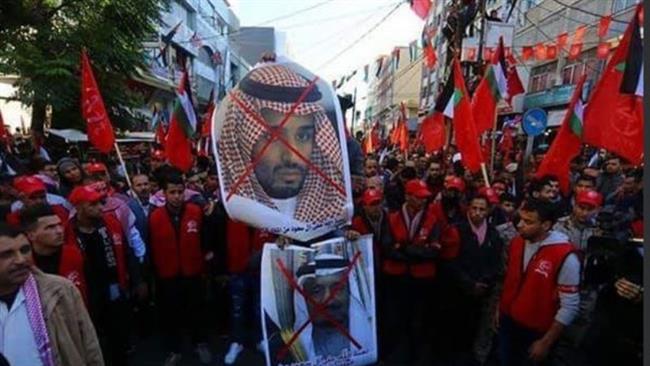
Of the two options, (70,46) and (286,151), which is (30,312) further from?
(70,46)

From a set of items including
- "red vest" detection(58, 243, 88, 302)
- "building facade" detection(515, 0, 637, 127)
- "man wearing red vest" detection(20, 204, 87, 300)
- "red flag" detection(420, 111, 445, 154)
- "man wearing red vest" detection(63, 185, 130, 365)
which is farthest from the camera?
"building facade" detection(515, 0, 637, 127)

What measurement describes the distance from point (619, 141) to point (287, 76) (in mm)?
3251

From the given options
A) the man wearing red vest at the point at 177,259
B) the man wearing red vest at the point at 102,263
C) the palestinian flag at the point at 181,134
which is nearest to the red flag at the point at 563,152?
the man wearing red vest at the point at 177,259

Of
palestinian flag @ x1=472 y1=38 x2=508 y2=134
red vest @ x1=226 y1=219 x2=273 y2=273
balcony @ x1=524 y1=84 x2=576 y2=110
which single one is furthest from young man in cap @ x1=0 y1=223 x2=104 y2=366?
balcony @ x1=524 y1=84 x2=576 y2=110

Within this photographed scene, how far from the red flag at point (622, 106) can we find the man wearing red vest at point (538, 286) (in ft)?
6.14

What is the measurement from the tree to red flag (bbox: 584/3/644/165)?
10.7m

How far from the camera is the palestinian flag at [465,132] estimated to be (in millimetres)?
7223

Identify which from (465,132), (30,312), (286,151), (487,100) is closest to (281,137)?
(286,151)

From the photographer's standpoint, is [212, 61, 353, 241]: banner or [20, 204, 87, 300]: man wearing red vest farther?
[212, 61, 353, 241]: banner

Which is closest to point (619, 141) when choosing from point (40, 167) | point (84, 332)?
point (84, 332)

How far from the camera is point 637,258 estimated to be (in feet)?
11.0

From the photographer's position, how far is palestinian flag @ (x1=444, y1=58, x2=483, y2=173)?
7223mm

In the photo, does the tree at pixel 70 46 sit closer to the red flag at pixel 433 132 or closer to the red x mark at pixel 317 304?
the red flag at pixel 433 132

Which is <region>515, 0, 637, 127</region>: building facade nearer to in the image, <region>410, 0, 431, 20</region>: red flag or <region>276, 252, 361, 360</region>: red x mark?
<region>410, 0, 431, 20</region>: red flag
